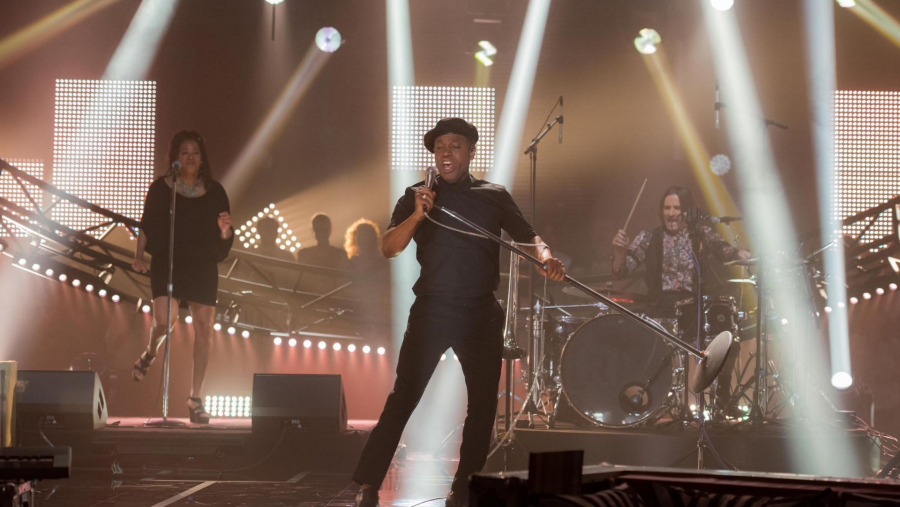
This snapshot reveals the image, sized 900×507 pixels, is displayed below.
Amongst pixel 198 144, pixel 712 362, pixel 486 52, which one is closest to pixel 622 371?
pixel 712 362

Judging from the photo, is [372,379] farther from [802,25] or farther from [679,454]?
[802,25]

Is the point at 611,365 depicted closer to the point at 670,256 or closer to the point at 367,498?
the point at 670,256

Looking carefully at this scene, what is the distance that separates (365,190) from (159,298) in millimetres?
5766

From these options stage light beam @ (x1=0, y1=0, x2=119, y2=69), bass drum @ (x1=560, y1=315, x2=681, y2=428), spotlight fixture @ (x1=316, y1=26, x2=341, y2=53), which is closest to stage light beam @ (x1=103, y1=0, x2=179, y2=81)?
stage light beam @ (x1=0, y1=0, x2=119, y2=69)

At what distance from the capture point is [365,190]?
455 inches

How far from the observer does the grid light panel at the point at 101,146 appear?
10.5 m

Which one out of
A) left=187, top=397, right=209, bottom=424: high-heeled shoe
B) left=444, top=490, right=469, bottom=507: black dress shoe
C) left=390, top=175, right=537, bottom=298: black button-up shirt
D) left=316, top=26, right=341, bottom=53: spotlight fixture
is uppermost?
left=316, top=26, right=341, bottom=53: spotlight fixture

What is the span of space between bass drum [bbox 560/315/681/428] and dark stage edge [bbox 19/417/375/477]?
4.93 ft

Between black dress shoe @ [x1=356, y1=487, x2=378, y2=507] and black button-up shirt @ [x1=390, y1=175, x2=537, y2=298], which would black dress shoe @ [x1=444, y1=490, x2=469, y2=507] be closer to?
black dress shoe @ [x1=356, y1=487, x2=378, y2=507]

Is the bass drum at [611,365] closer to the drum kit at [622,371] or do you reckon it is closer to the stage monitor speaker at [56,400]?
the drum kit at [622,371]

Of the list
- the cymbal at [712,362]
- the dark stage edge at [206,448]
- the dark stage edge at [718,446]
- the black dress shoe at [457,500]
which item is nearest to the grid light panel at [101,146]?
the dark stage edge at [206,448]

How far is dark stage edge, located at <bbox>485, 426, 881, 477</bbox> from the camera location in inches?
209

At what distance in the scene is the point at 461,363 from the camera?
11.9 ft

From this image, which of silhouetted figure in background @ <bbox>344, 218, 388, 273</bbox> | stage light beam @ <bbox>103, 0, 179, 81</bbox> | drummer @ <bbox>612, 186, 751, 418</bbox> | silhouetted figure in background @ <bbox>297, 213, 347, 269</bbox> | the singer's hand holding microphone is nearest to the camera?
the singer's hand holding microphone
